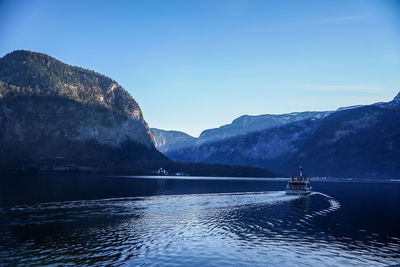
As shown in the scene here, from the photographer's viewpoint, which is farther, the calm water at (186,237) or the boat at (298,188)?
the boat at (298,188)

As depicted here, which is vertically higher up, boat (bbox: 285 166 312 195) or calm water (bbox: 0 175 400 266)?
boat (bbox: 285 166 312 195)

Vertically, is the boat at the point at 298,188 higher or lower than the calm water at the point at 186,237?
higher

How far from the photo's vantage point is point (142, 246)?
40.6 m

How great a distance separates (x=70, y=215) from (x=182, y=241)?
94.0ft

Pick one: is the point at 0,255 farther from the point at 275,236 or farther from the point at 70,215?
the point at 275,236

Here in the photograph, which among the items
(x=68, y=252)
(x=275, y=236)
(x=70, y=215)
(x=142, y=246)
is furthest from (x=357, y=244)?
(x=70, y=215)

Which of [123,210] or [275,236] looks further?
[123,210]

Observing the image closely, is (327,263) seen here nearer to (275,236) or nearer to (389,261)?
(389,261)

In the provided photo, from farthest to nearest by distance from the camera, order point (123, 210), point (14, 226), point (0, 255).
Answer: point (123, 210) → point (14, 226) → point (0, 255)

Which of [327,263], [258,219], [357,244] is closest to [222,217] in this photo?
[258,219]

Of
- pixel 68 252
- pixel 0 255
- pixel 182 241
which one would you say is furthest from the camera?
pixel 182 241

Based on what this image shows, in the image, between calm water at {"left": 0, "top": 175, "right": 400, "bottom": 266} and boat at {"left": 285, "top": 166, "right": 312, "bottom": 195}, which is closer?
calm water at {"left": 0, "top": 175, "right": 400, "bottom": 266}

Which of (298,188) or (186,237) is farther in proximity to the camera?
(298,188)

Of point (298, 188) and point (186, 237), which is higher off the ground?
point (298, 188)
